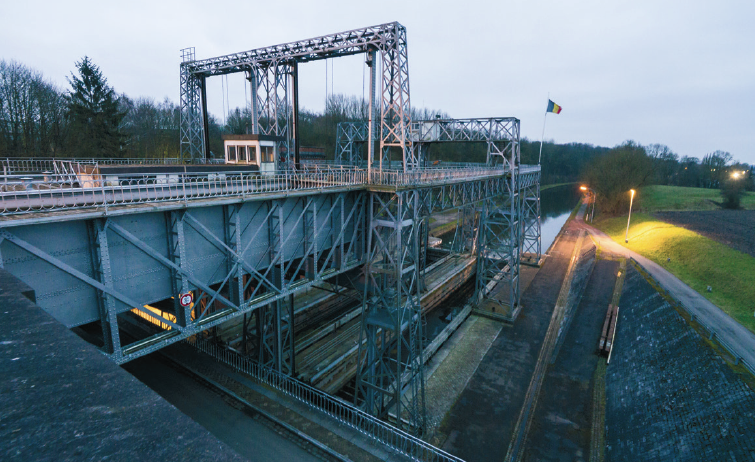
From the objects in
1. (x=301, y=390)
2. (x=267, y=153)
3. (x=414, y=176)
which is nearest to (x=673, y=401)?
(x=414, y=176)

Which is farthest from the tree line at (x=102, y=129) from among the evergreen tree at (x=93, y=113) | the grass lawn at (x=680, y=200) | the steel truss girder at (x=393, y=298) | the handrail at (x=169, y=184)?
the steel truss girder at (x=393, y=298)

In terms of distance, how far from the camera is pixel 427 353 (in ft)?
66.1

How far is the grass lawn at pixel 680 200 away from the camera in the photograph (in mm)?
52000

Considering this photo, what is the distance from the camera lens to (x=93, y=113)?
1348 inches

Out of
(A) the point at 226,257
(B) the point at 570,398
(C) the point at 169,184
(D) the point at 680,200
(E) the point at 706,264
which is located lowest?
(B) the point at 570,398

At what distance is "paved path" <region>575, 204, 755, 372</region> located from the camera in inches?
635

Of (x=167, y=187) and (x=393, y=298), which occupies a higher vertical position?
(x=167, y=187)

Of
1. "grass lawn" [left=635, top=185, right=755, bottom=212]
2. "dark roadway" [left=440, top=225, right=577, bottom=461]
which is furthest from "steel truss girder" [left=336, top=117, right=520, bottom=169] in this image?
"grass lawn" [left=635, top=185, right=755, bottom=212]

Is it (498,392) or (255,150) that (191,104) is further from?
(498,392)

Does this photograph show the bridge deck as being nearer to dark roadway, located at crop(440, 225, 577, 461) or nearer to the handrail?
the handrail

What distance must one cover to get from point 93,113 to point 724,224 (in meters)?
64.2

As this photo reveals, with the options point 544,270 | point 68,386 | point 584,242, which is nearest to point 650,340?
point 544,270

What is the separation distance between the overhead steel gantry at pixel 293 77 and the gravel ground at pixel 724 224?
2845cm

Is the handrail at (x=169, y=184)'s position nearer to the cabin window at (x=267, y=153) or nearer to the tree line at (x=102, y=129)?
the cabin window at (x=267, y=153)
